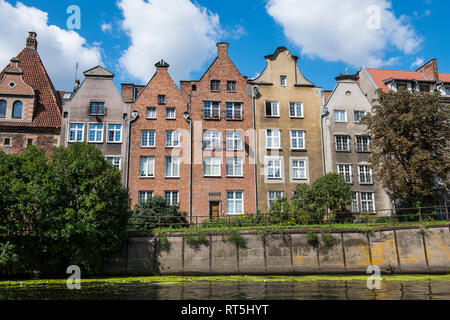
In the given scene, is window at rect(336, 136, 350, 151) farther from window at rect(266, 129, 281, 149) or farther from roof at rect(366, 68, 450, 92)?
roof at rect(366, 68, 450, 92)

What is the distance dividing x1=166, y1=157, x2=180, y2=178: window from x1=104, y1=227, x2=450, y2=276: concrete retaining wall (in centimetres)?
911

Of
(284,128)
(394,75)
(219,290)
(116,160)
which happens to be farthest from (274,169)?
(394,75)

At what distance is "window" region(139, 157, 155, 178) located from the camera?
1454 inches

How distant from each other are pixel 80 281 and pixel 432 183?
29.6 m

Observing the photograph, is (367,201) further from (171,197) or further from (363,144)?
(171,197)

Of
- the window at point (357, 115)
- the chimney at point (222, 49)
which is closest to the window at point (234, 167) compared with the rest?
the chimney at point (222, 49)

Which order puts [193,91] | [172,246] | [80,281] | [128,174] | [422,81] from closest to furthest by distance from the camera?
[80,281], [172,246], [128,174], [193,91], [422,81]

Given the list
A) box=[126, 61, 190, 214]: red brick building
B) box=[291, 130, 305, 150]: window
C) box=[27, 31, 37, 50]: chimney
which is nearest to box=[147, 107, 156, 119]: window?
box=[126, 61, 190, 214]: red brick building

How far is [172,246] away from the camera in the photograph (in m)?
29.0

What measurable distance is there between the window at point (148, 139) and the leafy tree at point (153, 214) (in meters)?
6.09

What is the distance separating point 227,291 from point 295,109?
25.2 m

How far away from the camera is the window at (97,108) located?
3797 cm
